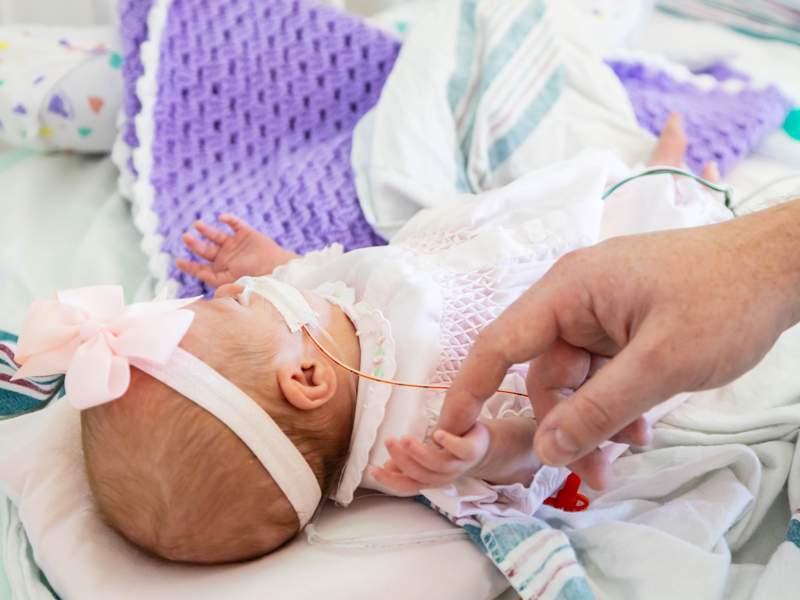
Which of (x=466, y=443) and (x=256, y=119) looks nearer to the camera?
(x=466, y=443)

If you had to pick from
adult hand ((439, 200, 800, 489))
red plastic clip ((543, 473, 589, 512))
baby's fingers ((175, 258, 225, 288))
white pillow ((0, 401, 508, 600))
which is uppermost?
adult hand ((439, 200, 800, 489))

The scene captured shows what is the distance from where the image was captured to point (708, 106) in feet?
5.05

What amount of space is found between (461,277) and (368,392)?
0.73ft

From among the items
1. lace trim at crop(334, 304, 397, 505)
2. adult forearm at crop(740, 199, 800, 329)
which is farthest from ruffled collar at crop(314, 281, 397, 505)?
adult forearm at crop(740, 199, 800, 329)

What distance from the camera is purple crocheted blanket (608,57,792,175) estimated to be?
1.42 meters

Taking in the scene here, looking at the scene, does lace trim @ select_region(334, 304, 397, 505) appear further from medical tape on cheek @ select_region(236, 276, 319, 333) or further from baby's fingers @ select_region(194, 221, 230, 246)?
baby's fingers @ select_region(194, 221, 230, 246)

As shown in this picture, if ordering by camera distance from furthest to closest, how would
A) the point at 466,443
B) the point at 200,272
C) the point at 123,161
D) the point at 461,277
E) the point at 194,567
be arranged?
1. the point at 123,161
2. the point at 200,272
3. the point at 461,277
4. the point at 194,567
5. the point at 466,443

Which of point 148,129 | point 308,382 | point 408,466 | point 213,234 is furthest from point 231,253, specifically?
point 408,466

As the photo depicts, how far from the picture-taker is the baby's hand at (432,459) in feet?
2.30

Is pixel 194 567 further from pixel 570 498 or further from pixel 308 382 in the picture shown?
pixel 570 498

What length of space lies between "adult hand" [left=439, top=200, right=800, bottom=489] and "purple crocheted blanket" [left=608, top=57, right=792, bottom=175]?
2.62 feet

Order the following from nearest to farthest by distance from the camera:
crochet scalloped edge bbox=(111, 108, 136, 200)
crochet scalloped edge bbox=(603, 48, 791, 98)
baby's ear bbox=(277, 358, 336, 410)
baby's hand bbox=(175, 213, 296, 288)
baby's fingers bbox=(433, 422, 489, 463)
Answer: baby's fingers bbox=(433, 422, 489, 463)
baby's ear bbox=(277, 358, 336, 410)
baby's hand bbox=(175, 213, 296, 288)
crochet scalloped edge bbox=(111, 108, 136, 200)
crochet scalloped edge bbox=(603, 48, 791, 98)

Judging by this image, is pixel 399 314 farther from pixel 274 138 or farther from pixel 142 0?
pixel 142 0

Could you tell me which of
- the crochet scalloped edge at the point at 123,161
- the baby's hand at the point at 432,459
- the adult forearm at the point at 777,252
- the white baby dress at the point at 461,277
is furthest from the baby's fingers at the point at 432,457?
the crochet scalloped edge at the point at 123,161
